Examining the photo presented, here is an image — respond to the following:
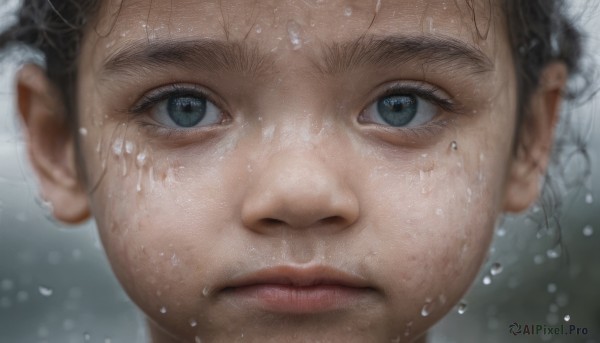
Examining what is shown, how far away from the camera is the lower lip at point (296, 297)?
1.28 meters

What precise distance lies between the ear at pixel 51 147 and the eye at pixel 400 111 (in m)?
0.60

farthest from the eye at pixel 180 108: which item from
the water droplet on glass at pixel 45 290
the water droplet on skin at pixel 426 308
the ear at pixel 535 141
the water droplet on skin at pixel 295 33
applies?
the water droplet on glass at pixel 45 290

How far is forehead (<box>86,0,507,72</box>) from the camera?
1274 mm

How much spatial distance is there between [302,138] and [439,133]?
258 millimetres

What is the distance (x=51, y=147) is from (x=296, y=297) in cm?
66

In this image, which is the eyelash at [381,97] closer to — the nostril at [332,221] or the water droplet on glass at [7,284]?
the nostril at [332,221]

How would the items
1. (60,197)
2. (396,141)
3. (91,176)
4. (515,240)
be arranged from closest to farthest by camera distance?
(396,141), (91,176), (60,197), (515,240)

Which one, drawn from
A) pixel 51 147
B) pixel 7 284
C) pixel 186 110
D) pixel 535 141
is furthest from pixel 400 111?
pixel 7 284

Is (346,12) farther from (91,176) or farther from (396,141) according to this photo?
(91,176)

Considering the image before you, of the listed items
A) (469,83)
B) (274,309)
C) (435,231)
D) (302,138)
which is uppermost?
(469,83)

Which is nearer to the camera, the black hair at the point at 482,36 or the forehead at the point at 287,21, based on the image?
the forehead at the point at 287,21

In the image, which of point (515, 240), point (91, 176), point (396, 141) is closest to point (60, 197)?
point (91, 176)

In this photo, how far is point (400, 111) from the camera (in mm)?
1407

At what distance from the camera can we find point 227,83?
1316 millimetres
